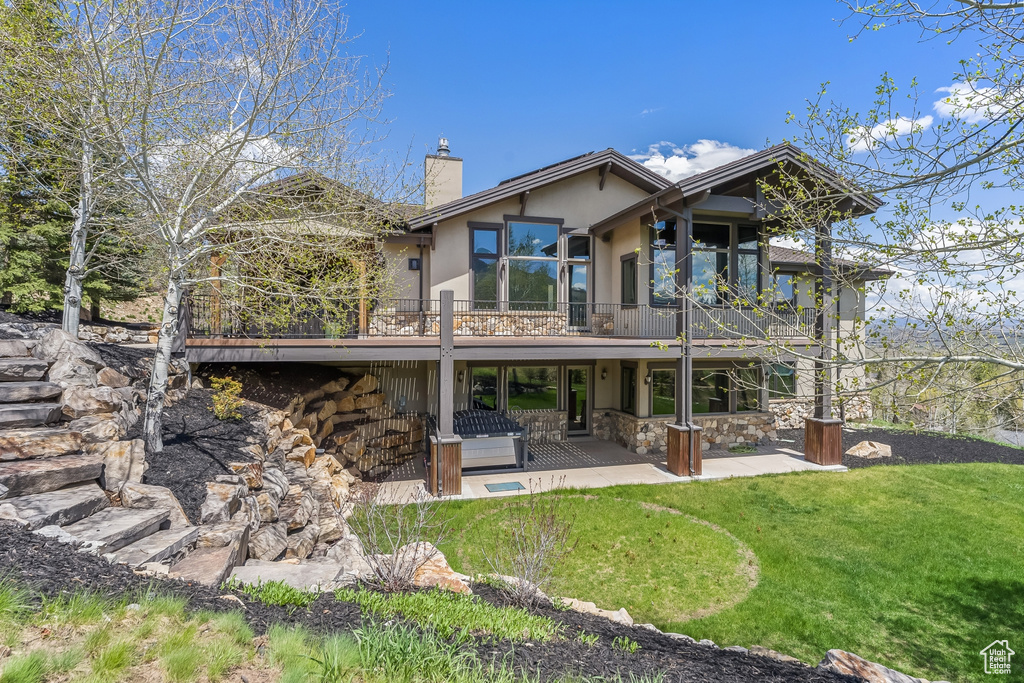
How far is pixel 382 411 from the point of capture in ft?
39.0

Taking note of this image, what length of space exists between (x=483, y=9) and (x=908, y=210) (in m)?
9.22

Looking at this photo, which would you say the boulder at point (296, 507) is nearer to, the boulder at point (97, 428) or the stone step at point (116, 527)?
the stone step at point (116, 527)

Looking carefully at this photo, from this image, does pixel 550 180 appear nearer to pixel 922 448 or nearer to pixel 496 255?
pixel 496 255

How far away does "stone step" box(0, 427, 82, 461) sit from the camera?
15.0 feet

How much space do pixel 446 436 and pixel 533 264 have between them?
571 cm

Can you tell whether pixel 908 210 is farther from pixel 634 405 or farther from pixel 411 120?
pixel 634 405

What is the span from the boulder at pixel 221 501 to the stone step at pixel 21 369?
285 centimetres

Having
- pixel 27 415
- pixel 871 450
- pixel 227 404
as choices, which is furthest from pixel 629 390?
pixel 27 415

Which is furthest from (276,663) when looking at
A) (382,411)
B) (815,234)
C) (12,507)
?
(382,411)

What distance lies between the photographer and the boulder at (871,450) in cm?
1121

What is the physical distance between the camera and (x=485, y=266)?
1232 centimetres

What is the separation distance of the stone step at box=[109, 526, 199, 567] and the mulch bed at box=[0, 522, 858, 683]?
1.15 ft

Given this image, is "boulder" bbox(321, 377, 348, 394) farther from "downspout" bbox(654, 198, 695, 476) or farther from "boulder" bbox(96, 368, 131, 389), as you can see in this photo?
"downspout" bbox(654, 198, 695, 476)

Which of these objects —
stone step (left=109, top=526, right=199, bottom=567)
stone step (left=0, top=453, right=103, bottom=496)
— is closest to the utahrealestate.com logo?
stone step (left=109, top=526, right=199, bottom=567)
